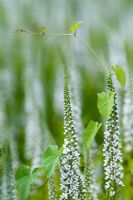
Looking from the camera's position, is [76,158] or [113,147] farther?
[113,147]

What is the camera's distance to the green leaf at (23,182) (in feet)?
15.8

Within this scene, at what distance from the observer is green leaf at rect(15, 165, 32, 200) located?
15.8ft

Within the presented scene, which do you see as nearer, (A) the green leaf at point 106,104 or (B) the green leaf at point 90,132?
(A) the green leaf at point 106,104

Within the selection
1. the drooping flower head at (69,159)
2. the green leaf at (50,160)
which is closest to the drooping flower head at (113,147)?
the drooping flower head at (69,159)

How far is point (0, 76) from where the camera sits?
13688 millimetres

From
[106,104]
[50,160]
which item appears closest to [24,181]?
[50,160]

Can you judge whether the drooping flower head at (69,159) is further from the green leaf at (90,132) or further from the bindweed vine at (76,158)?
the green leaf at (90,132)

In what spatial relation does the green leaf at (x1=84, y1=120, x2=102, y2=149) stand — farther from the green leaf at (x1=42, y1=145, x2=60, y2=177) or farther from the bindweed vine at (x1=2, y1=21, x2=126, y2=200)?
the green leaf at (x1=42, y1=145, x2=60, y2=177)

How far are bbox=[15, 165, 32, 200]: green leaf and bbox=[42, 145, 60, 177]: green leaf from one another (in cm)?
18

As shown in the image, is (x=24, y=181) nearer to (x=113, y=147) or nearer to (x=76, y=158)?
(x=76, y=158)

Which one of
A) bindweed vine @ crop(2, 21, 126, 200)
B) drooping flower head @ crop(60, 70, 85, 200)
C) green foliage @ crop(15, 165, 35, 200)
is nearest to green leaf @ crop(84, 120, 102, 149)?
bindweed vine @ crop(2, 21, 126, 200)

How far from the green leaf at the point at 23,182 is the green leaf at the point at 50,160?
0.18m

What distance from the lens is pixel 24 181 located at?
4.91 meters

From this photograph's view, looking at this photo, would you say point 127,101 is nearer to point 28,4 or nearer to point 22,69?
point 22,69
